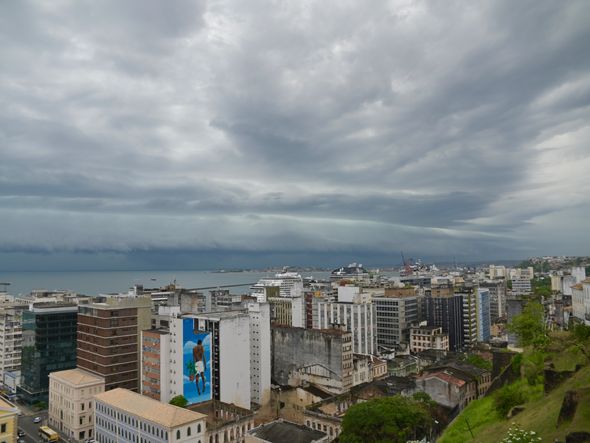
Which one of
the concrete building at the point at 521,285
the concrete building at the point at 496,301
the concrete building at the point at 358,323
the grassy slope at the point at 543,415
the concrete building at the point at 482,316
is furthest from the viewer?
the concrete building at the point at 521,285

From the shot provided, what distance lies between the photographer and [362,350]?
102m

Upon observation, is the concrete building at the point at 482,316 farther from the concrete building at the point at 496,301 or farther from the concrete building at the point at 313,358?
the concrete building at the point at 313,358

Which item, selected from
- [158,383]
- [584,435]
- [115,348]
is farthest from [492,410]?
[115,348]

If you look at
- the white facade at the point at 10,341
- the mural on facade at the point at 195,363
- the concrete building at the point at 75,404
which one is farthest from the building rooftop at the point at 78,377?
the white facade at the point at 10,341

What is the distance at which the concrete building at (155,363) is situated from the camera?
68938 mm

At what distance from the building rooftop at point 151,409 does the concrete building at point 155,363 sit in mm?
9808

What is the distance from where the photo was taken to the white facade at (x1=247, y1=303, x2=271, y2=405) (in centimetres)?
7594

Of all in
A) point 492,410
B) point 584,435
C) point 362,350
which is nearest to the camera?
point 584,435

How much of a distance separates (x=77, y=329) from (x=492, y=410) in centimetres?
6820

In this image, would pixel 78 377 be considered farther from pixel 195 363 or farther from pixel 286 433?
pixel 286 433

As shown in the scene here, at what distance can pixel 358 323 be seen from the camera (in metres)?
103

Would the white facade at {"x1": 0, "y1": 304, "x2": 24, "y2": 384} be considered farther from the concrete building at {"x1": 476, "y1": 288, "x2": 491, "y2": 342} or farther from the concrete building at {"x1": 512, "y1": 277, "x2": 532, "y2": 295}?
the concrete building at {"x1": 512, "y1": 277, "x2": 532, "y2": 295}

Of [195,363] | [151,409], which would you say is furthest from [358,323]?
[151,409]

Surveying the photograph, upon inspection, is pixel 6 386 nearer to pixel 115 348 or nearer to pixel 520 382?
pixel 115 348
